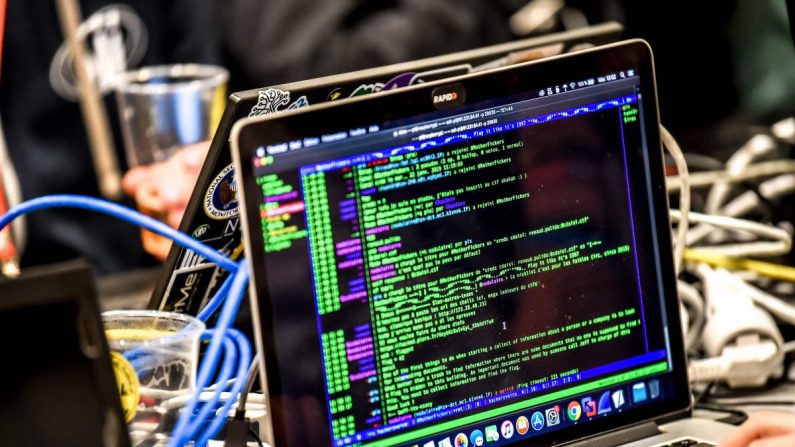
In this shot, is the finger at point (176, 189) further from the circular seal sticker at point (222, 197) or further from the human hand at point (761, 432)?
the human hand at point (761, 432)

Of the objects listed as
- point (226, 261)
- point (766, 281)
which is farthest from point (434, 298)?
point (766, 281)

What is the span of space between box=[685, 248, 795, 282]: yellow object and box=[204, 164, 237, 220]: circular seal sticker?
51 cm

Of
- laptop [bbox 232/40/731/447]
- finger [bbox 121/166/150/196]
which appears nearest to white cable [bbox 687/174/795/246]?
laptop [bbox 232/40/731/447]

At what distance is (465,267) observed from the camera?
68 centimetres

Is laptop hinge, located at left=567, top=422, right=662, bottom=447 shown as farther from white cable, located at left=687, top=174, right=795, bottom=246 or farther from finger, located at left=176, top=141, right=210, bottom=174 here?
finger, located at left=176, top=141, right=210, bottom=174

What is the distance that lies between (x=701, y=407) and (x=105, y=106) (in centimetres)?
138

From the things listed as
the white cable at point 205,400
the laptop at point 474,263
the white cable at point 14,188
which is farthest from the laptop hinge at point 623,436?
the white cable at point 14,188

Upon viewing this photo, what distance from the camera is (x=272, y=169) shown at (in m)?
0.62

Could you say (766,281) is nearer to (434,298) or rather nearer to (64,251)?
(434,298)

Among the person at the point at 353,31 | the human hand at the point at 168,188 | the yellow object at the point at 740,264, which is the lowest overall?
the yellow object at the point at 740,264

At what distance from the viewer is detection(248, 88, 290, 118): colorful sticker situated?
0.70 meters

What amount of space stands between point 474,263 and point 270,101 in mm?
202

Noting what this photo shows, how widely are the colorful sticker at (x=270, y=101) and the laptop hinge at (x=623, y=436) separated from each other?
13.8 inches

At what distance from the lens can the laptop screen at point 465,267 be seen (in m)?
0.63
